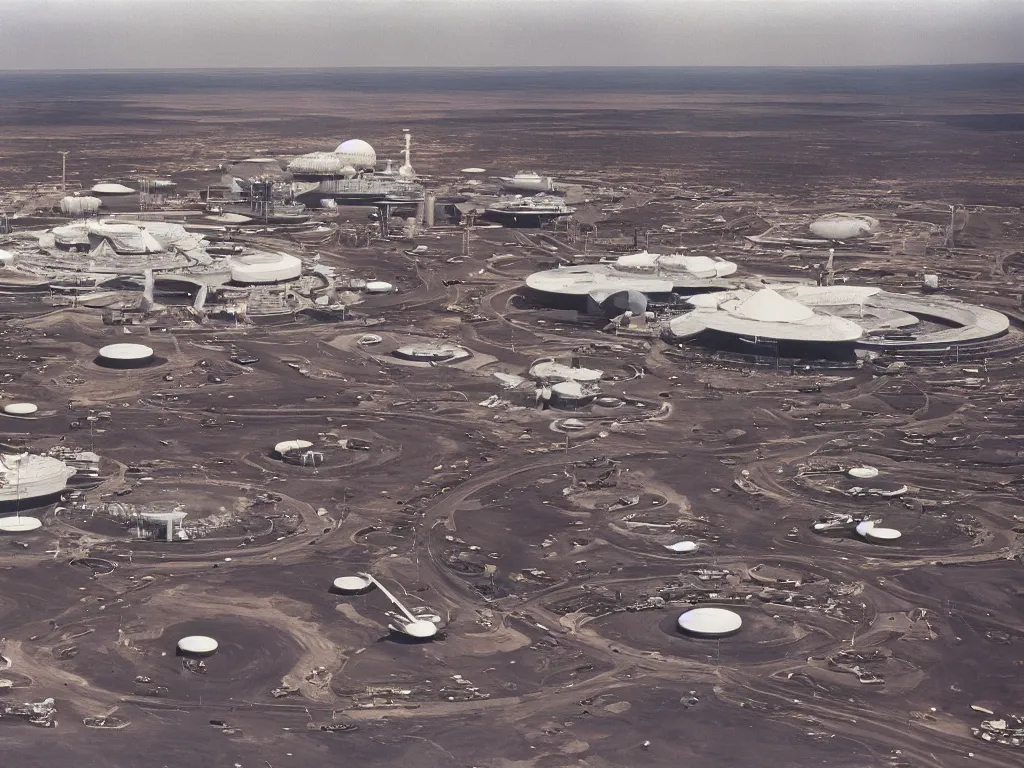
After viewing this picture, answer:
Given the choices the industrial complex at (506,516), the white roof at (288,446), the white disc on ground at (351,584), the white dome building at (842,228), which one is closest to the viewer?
the industrial complex at (506,516)

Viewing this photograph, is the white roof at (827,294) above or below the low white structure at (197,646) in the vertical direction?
above

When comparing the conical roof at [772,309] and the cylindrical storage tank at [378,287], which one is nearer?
the conical roof at [772,309]

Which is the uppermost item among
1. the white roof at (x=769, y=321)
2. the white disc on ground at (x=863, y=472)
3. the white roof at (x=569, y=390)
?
the white roof at (x=769, y=321)

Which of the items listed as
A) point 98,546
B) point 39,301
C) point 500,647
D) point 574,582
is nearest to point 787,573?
point 574,582

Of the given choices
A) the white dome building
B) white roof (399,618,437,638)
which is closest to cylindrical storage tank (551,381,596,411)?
white roof (399,618,437,638)

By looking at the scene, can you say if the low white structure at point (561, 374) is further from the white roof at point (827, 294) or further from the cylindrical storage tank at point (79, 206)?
the cylindrical storage tank at point (79, 206)

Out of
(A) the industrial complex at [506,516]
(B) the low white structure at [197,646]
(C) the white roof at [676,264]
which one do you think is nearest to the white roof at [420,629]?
(A) the industrial complex at [506,516]

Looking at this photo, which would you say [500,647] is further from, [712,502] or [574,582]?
[712,502]

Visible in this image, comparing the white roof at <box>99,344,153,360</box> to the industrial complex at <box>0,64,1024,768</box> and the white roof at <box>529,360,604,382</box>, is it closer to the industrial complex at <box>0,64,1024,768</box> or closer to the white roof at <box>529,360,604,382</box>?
the industrial complex at <box>0,64,1024,768</box>
